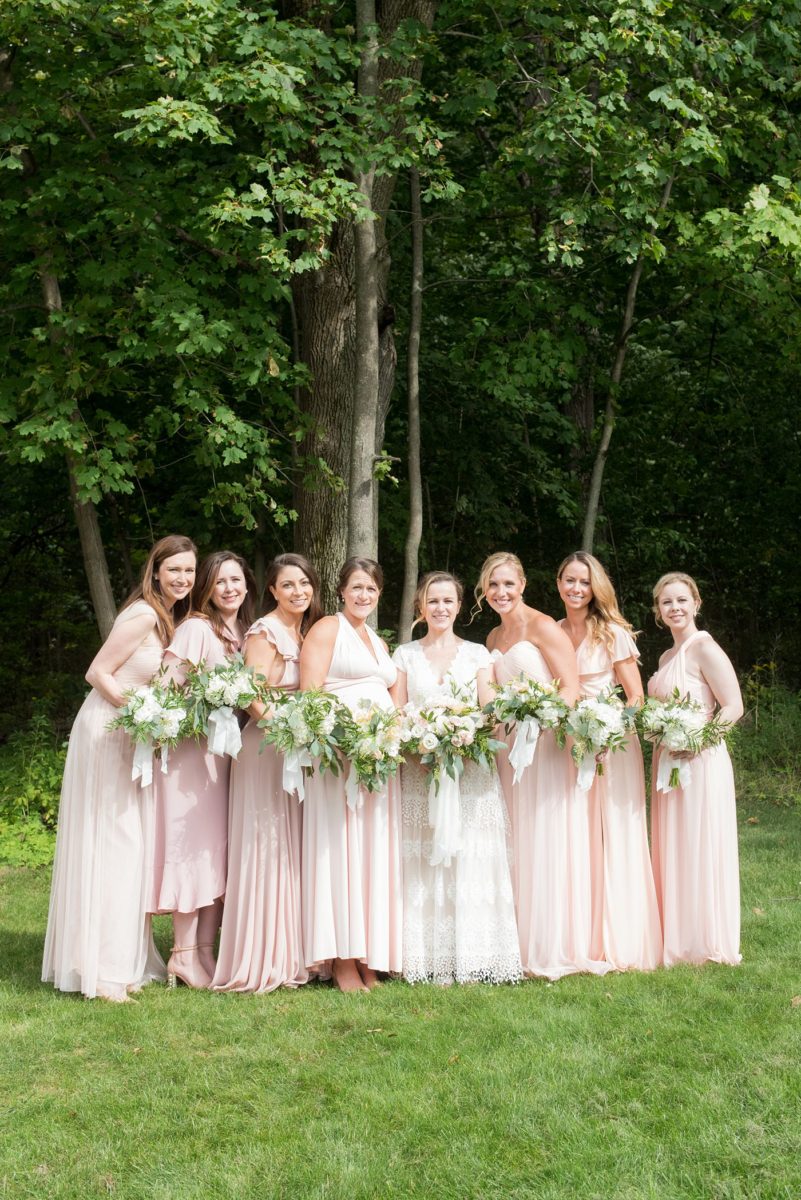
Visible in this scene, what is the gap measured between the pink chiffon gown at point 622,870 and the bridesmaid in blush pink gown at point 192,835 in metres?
2.13

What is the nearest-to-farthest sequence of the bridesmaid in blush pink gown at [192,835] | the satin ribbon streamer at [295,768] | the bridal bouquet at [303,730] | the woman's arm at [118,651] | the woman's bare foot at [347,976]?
1. the bridal bouquet at [303,730]
2. the satin ribbon streamer at [295,768]
3. the woman's bare foot at [347,976]
4. the woman's arm at [118,651]
5. the bridesmaid in blush pink gown at [192,835]

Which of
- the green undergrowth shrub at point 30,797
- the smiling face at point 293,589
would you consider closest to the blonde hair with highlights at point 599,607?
the smiling face at point 293,589

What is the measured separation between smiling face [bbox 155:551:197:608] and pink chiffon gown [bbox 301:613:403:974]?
36.7 inches

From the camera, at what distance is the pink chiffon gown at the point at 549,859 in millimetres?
6633

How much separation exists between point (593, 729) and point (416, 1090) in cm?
224

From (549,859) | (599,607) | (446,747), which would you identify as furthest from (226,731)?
(599,607)

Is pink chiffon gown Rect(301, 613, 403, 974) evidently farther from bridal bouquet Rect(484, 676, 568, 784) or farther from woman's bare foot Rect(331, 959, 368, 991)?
bridal bouquet Rect(484, 676, 568, 784)

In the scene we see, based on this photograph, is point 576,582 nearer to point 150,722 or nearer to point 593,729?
point 593,729

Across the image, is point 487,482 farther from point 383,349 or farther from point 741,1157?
point 741,1157

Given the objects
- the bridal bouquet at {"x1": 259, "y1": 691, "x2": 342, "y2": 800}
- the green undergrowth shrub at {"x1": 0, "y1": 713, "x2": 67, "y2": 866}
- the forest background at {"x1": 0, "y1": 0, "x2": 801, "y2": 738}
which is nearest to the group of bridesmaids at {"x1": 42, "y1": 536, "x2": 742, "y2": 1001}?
the bridal bouquet at {"x1": 259, "y1": 691, "x2": 342, "y2": 800}

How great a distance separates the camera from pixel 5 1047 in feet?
18.6

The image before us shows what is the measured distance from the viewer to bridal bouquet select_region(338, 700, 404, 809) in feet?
20.6

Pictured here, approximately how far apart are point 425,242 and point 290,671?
10.2m

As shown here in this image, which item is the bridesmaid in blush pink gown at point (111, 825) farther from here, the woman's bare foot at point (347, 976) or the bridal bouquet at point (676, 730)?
the bridal bouquet at point (676, 730)
